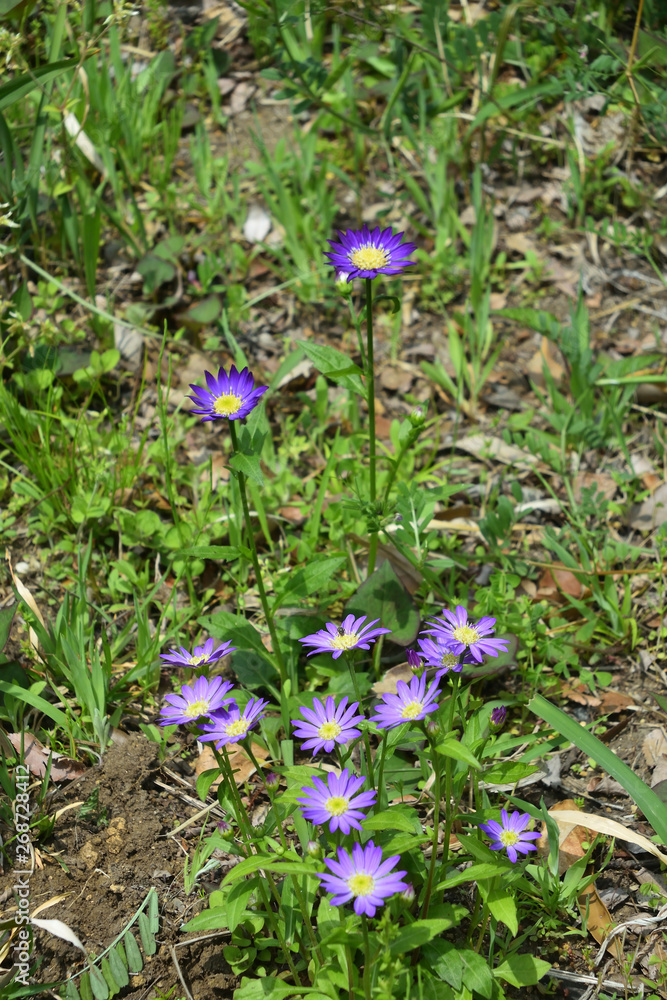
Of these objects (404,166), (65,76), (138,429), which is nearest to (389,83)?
(404,166)

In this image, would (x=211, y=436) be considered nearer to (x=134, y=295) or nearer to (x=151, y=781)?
(x=134, y=295)

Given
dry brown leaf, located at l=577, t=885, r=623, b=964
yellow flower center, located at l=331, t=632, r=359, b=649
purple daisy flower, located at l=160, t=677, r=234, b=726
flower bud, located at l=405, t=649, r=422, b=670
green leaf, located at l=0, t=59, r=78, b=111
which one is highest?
green leaf, located at l=0, t=59, r=78, b=111

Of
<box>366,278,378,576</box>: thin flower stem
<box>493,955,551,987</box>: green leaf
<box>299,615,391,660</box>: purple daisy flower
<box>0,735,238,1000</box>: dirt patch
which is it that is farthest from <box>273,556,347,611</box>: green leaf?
<box>493,955,551,987</box>: green leaf

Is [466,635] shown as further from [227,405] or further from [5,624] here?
[5,624]

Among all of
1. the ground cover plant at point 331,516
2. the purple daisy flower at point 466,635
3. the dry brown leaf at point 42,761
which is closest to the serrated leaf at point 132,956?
the ground cover plant at point 331,516

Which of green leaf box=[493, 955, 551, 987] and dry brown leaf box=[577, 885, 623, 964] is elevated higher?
green leaf box=[493, 955, 551, 987]

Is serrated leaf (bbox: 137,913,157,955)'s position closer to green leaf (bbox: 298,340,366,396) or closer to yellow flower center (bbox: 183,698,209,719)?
yellow flower center (bbox: 183,698,209,719)

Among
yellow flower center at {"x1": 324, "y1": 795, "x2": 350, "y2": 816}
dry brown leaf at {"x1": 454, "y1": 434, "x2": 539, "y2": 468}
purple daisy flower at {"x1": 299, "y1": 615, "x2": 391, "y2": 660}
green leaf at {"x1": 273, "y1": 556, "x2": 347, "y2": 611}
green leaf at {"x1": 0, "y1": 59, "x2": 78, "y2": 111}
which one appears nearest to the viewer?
yellow flower center at {"x1": 324, "y1": 795, "x2": 350, "y2": 816}
